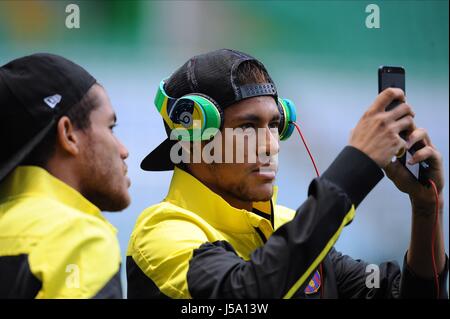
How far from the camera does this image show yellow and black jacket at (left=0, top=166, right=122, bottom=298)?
1.41 m

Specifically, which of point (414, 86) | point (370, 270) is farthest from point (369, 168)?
point (414, 86)

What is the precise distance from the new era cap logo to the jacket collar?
47 cm

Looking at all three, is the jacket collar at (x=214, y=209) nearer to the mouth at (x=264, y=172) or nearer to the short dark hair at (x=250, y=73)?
the mouth at (x=264, y=172)

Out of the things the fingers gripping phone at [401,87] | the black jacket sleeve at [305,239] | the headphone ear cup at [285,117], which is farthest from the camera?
the headphone ear cup at [285,117]

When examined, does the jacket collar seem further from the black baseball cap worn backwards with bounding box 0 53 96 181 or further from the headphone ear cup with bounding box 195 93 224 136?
the black baseball cap worn backwards with bounding box 0 53 96 181

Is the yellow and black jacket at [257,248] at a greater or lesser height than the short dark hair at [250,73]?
lesser

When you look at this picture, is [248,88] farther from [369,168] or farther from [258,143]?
[369,168]

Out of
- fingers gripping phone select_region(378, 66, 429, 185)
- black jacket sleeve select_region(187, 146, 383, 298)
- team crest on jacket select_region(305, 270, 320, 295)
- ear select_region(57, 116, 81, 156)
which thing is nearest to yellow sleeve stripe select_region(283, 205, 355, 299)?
black jacket sleeve select_region(187, 146, 383, 298)

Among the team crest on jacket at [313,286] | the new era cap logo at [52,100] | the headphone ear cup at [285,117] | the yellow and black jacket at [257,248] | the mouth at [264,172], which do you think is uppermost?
the new era cap logo at [52,100]

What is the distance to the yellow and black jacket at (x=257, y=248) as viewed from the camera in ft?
5.10

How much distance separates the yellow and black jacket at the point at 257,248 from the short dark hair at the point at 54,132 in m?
0.34

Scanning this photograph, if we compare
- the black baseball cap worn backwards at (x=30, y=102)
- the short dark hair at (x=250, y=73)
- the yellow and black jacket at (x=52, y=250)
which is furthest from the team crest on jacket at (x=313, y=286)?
the black baseball cap worn backwards at (x=30, y=102)

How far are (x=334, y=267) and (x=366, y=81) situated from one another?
114cm

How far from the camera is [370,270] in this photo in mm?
2092
